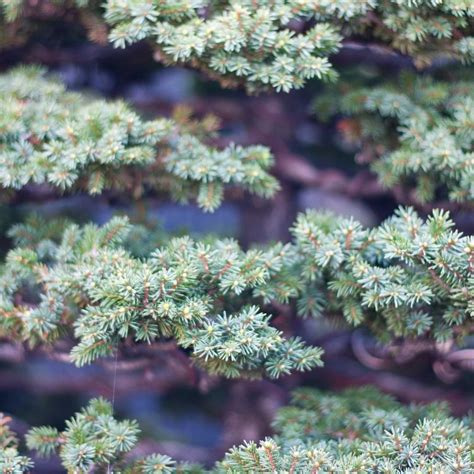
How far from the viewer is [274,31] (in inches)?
42.8

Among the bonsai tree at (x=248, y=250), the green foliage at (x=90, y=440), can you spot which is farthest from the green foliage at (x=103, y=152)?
the green foliage at (x=90, y=440)

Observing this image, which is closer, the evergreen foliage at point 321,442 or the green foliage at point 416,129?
the evergreen foliage at point 321,442

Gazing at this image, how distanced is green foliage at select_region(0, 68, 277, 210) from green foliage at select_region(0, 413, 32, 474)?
39cm

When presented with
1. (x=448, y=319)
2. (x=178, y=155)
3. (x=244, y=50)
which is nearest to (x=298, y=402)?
(x=448, y=319)

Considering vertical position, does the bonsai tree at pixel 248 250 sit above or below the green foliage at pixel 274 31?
below

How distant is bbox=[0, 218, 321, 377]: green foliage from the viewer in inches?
37.1

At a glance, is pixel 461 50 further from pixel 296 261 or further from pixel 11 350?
pixel 11 350

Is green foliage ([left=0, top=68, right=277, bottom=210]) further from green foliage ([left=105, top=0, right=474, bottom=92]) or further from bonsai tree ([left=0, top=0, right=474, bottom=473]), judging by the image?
green foliage ([left=105, top=0, right=474, bottom=92])

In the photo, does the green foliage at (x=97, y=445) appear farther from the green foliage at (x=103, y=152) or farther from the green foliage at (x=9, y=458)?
the green foliage at (x=103, y=152)

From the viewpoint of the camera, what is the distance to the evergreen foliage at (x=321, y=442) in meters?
0.92

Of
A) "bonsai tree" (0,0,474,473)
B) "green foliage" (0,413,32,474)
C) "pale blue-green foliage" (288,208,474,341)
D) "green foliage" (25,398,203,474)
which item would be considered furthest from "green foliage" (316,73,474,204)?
"green foliage" (0,413,32,474)

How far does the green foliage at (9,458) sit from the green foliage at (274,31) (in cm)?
64

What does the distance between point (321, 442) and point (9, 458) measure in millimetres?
455

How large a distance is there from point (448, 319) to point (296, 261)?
251 mm
